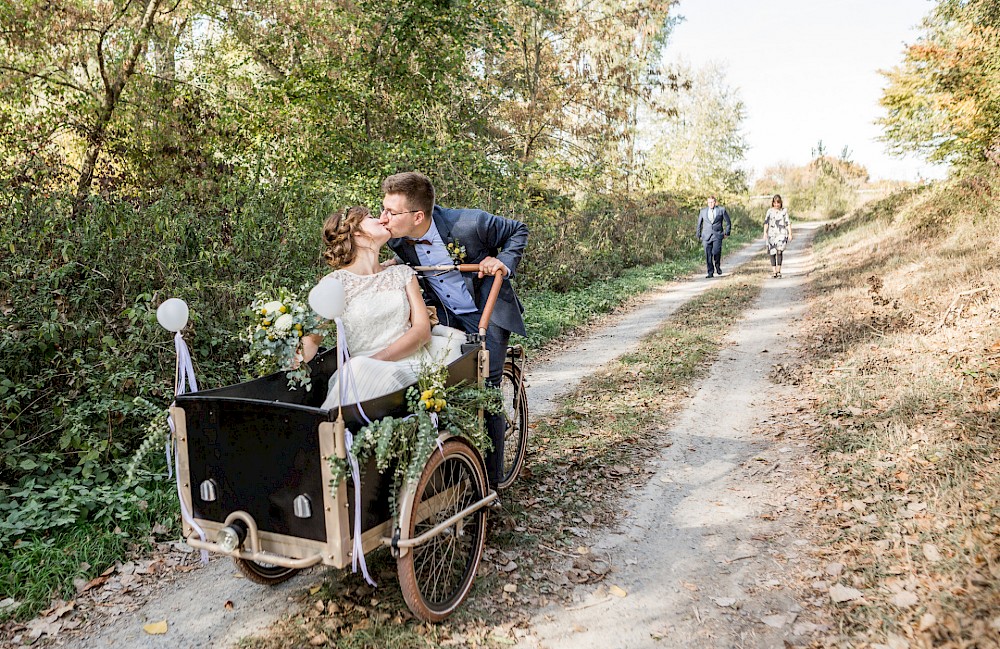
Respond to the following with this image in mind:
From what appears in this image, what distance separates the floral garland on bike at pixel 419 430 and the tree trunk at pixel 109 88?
562 centimetres

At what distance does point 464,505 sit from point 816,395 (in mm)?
4249

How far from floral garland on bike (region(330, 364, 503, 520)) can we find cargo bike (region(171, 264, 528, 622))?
4 cm

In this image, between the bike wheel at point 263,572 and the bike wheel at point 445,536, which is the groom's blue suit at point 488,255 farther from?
the bike wheel at point 263,572

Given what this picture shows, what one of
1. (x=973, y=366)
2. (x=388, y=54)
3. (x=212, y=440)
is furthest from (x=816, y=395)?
(x=388, y=54)

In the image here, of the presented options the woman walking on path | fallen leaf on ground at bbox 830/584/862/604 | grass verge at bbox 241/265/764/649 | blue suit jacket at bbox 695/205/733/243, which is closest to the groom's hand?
grass verge at bbox 241/265/764/649

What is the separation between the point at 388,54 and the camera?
393 inches

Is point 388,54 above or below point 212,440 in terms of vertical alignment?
above

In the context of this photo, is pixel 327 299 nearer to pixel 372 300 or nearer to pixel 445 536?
pixel 372 300

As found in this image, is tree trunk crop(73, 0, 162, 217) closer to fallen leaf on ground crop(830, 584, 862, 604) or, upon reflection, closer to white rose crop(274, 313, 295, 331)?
white rose crop(274, 313, 295, 331)

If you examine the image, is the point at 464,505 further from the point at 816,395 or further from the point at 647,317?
the point at 647,317

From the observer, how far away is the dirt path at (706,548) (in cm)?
296

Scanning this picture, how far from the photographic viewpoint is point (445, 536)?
10.6 feet

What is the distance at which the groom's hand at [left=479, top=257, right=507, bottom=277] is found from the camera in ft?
12.1

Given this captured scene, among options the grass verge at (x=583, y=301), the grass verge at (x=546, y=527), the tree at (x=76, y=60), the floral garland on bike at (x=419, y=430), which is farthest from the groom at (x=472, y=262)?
the tree at (x=76, y=60)
